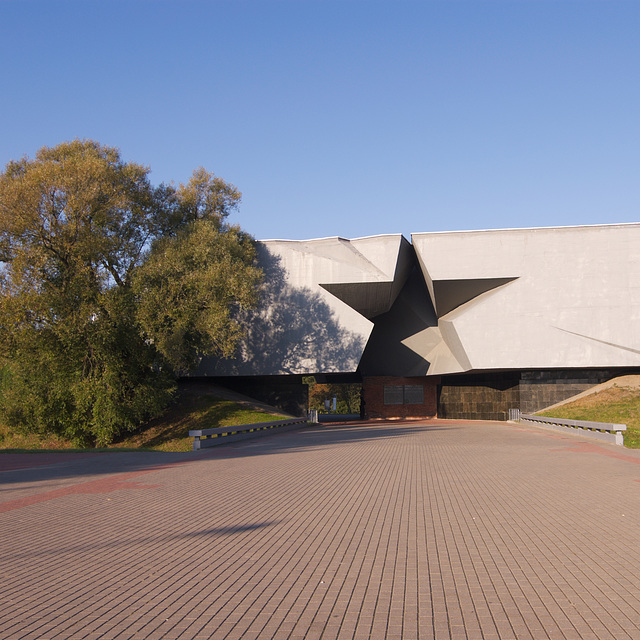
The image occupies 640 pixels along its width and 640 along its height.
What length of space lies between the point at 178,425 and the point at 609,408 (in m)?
21.1

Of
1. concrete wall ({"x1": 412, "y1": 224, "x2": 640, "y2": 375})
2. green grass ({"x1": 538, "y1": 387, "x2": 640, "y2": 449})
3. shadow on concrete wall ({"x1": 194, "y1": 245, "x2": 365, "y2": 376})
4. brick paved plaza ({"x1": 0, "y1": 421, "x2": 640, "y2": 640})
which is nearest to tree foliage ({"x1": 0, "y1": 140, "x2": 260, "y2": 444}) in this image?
shadow on concrete wall ({"x1": 194, "y1": 245, "x2": 365, "y2": 376})

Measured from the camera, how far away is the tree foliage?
2770 centimetres

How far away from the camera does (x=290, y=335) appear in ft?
127

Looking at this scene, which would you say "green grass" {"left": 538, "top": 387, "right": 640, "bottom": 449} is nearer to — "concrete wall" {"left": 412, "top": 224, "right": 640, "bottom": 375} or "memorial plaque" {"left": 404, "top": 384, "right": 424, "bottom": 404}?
"concrete wall" {"left": 412, "top": 224, "right": 640, "bottom": 375}

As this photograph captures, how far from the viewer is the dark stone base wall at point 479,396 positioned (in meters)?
42.1

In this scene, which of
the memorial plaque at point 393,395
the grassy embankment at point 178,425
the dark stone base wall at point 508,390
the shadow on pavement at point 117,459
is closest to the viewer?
the shadow on pavement at point 117,459

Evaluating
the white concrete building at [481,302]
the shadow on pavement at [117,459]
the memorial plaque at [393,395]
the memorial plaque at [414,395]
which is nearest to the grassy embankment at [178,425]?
the white concrete building at [481,302]

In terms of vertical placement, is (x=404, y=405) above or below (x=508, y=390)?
below

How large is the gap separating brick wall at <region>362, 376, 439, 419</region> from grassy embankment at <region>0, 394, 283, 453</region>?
13.0m

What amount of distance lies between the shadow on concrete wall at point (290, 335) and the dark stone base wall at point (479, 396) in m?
10.5

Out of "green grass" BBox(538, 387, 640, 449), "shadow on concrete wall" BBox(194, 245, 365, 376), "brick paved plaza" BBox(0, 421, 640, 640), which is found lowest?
Answer: "brick paved plaza" BBox(0, 421, 640, 640)

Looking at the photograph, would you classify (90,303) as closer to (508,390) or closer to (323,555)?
(323,555)

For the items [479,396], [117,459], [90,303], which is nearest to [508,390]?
[479,396]

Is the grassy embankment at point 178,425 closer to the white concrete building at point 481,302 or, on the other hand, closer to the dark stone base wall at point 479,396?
the white concrete building at point 481,302
